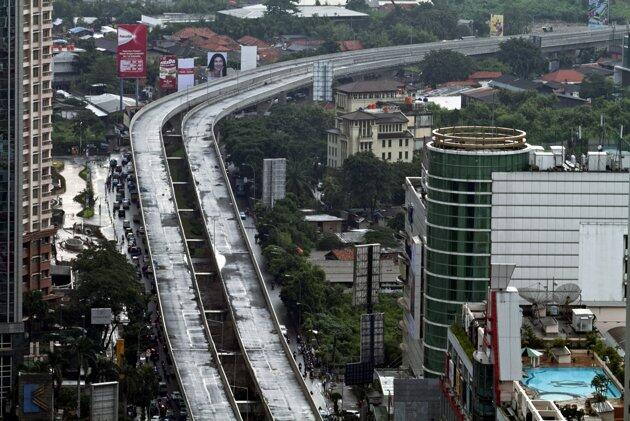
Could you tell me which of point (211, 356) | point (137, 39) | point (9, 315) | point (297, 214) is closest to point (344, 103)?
point (137, 39)

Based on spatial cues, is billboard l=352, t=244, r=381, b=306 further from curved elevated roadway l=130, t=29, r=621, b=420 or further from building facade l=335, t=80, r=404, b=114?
building facade l=335, t=80, r=404, b=114

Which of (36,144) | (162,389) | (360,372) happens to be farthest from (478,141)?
(36,144)

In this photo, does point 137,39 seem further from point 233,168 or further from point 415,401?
point 415,401

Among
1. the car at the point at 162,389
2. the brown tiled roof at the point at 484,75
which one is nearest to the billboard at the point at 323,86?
the brown tiled roof at the point at 484,75

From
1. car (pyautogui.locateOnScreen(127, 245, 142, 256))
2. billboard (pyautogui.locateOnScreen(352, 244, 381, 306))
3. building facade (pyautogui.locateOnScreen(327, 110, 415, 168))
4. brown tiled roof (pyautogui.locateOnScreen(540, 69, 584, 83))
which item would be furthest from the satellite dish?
brown tiled roof (pyautogui.locateOnScreen(540, 69, 584, 83))

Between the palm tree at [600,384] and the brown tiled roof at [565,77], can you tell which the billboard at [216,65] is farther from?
the palm tree at [600,384]

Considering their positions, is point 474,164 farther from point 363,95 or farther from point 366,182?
point 363,95
